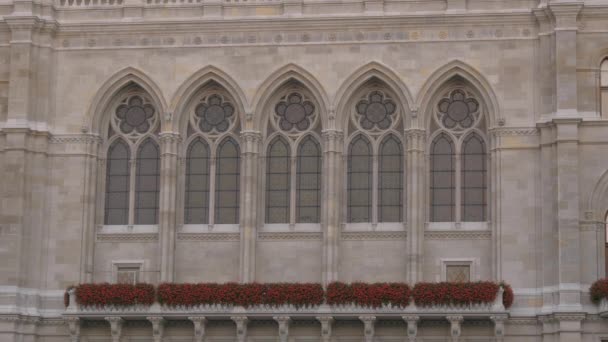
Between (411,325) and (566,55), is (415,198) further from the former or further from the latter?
(566,55)

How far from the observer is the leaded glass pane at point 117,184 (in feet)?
165

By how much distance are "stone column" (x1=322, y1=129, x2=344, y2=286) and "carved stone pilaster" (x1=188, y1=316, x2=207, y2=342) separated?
13.7ft

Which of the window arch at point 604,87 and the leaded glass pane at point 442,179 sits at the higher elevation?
the window arch at point 604,87

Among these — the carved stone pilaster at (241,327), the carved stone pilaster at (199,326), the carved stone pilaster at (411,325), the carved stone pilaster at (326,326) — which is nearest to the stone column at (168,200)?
the carved stone pilaster at (199,326)

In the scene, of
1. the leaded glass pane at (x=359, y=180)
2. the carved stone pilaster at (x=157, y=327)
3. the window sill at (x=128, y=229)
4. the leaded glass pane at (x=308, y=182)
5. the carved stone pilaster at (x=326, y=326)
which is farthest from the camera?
the window sill at (x=128, y=229)

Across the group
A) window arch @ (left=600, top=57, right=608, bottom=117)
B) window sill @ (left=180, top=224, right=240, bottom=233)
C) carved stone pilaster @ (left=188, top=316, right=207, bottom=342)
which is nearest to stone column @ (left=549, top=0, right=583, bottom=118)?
window arch @ (left=600, top=57, right=608, bottom=117)

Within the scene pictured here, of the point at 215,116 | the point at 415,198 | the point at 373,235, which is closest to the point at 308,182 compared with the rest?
the point at 373,235

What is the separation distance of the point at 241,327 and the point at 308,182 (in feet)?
18.6

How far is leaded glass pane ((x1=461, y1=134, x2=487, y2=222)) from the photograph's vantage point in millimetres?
48656

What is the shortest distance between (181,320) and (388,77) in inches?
415

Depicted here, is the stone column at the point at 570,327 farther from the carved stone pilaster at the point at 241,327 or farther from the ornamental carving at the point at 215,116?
the ornamental carving at the point at 215,116

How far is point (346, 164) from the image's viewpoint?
49312 millimetres

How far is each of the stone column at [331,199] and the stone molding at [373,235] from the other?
398 millimetres

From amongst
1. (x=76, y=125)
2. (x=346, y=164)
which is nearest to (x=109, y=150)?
(x=76, y=125)
